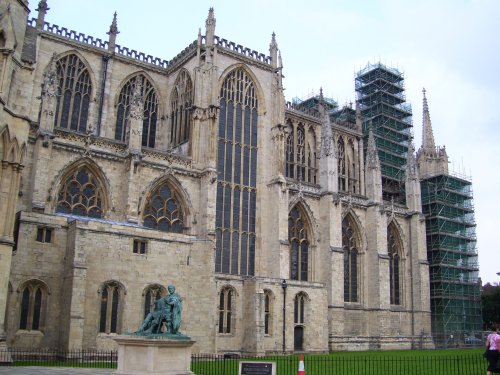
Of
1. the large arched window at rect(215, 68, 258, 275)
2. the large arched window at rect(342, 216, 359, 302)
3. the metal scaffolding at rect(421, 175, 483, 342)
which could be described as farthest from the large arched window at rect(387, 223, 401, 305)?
the large arched window at rect(215, 68, 258, 275)

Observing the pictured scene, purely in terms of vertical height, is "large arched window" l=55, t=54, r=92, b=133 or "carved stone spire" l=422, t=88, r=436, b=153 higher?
"carved stone spire" l=422, t=88, r=436, b=153

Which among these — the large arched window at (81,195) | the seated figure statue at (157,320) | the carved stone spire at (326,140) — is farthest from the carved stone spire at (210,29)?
the seated figure statue at (157,320)

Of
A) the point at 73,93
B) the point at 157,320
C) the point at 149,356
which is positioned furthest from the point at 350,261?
the point at 149,356

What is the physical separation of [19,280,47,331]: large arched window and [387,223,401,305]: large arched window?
105ft

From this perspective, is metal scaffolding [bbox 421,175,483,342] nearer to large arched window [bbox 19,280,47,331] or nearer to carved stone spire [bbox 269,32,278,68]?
carved stone spire [bbox 269,32,278,68]

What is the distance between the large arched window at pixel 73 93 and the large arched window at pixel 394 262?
27.5 metres

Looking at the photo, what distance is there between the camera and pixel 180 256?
96.5 ft

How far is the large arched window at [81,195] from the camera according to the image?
3275 centimetres

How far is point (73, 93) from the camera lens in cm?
3962

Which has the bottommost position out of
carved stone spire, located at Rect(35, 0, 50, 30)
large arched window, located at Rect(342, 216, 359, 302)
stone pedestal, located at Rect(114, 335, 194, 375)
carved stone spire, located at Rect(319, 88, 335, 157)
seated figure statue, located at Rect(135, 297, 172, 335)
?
stone pedestal, located at Rect(114, 335, 194, 375)

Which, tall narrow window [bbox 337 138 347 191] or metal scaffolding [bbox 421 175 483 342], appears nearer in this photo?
metal scaffolding [bbox 421 175 483 342]

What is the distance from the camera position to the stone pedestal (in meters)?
16.0

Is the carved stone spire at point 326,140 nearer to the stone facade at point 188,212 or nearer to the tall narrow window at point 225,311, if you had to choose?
the stone facade at point 188,212

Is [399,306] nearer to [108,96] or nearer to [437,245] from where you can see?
[437,245]
